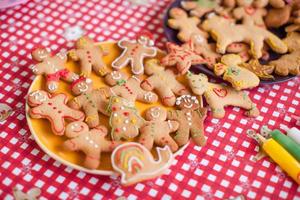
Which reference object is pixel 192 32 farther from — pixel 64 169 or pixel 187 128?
pixel 64 169

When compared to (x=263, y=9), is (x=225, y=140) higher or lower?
lower

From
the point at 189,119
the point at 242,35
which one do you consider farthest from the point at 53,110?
the point at 242,35

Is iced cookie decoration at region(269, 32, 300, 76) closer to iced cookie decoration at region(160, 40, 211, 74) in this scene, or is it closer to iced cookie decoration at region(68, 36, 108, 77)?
iced cookie decoration at region(160, 40, 211, 74)

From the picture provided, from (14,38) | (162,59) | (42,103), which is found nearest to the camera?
(42,103)

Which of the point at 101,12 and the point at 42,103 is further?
the point at 101,12

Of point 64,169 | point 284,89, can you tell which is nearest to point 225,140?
point 284,89

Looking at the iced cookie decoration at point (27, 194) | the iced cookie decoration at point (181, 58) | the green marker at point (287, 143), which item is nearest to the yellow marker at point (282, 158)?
the green marker at point (287, 143)

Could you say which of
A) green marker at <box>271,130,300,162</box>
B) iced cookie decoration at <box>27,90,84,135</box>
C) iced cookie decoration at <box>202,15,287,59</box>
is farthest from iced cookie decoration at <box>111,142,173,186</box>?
iced cookie decoration at <box>202,15,287,59</box>
